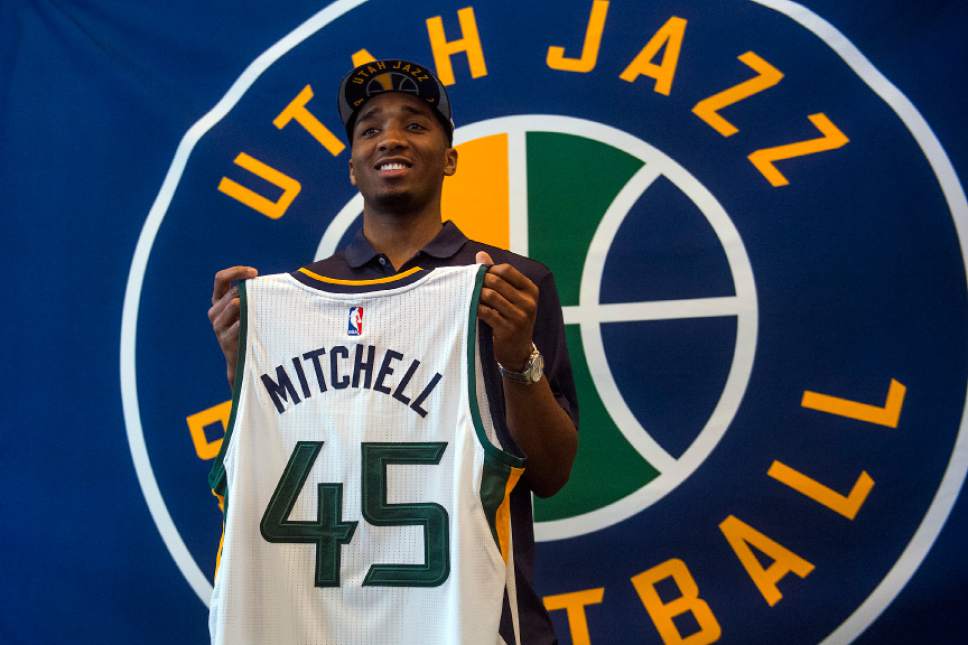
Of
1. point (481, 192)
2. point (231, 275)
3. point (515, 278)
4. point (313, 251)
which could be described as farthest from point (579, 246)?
point (231, 275)

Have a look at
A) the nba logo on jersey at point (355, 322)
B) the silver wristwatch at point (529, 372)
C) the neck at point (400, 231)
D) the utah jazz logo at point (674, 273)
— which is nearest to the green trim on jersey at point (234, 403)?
the nba logo on jersey at point (355, 322)

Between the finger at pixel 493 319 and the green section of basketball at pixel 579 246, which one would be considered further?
the green section of basketball at pixel 579 246

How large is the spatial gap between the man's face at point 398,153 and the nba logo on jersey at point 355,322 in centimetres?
25

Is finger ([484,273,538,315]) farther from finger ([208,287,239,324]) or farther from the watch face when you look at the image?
finger ([208,287,239,324])

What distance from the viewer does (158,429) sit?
2.26 meters

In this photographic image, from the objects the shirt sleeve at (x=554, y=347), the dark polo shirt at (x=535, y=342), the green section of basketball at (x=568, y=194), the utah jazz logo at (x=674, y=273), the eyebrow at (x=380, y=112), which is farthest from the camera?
the green section of basketball at (x=568, y=194)

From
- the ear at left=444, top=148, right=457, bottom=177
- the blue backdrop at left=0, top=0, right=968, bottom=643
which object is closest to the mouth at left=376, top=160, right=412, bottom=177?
the ear at left=444, top=148, right=457, bottom=177

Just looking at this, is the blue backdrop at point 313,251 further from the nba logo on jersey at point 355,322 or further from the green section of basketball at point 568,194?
the nba logo on jersey at point 355,322

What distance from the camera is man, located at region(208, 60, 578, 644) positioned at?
4.46ft

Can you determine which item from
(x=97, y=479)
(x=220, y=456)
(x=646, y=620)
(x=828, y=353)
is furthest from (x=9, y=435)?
(x=828, y=353)

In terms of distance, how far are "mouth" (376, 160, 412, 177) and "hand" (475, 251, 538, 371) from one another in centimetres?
32

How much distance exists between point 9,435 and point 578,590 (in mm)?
1410

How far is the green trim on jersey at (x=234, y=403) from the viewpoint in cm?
137

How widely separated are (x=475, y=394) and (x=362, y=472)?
0.20 metres
